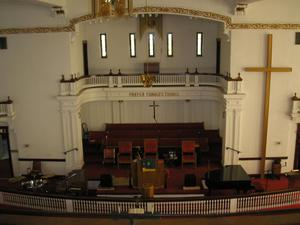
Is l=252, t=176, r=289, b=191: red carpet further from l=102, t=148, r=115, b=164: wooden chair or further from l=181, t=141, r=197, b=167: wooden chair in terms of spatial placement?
l=102, t=148, r=115, b=164: wooden chair

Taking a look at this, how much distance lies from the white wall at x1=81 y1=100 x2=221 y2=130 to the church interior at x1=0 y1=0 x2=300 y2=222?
6 centimetres

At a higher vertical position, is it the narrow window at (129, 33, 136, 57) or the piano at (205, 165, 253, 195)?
the narrow window at (129, 33, 136, 57)

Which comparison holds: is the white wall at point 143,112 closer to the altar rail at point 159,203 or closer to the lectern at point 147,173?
the lectern at point 147,173

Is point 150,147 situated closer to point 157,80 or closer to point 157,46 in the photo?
point 157,80

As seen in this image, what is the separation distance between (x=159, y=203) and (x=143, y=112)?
11234 millimetres

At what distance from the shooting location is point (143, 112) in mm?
21844

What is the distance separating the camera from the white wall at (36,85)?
17438 millimetres

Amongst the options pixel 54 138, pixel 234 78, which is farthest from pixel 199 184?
pixel 54 138

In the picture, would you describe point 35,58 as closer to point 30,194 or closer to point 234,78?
point 30,194

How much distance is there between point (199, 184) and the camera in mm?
16719

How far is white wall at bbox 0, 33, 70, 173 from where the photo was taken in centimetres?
1744

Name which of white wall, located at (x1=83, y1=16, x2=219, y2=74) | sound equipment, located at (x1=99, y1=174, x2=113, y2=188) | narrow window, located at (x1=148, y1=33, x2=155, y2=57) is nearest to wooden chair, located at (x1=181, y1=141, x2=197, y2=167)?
white wall, located at (x1=83, y1=16, x2=219, y2=74)

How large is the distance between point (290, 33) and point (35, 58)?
12.3 meters

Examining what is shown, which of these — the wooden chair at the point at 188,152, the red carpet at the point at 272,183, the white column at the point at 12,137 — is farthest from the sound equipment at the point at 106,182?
the red carpet at the point at 272,183
